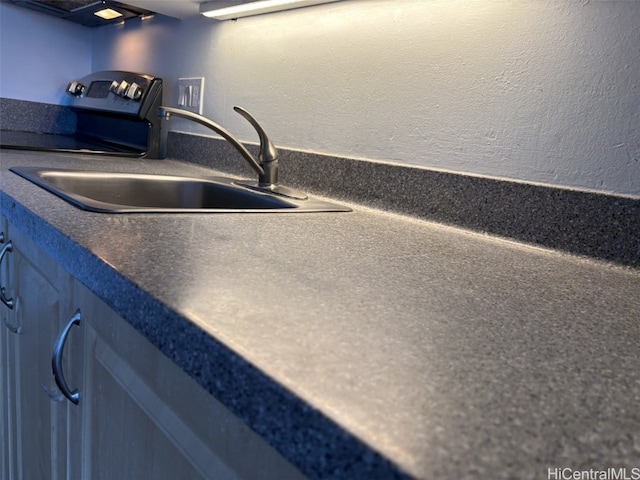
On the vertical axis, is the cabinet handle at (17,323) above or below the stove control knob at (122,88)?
below

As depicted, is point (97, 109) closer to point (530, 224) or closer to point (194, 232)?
point (194, 232)

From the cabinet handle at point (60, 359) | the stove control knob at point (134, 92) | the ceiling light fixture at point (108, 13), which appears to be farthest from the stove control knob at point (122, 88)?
the cabinet handle at point (60, 359)

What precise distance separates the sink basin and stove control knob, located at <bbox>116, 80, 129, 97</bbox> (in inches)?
24.5

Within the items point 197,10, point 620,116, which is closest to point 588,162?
point 620,116

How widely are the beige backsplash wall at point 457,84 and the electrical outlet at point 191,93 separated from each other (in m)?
0.18

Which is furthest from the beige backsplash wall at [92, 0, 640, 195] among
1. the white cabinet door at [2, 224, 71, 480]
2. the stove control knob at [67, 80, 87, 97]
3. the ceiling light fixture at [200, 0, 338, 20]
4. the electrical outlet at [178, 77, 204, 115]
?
the stove control knob at [67, 80, 87, 97]

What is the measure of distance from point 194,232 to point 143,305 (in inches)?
10.3

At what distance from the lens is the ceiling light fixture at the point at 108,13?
1.93 m

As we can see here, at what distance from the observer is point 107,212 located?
751 mm

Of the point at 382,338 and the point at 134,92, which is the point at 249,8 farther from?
the point at 382,338

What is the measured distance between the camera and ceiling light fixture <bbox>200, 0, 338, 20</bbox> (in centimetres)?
121

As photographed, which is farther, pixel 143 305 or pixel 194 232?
pixel 194 232

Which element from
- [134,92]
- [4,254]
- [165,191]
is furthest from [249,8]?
[4,254]

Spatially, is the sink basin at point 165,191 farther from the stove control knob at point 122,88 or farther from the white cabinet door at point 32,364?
the stove control knob at point 122,88
